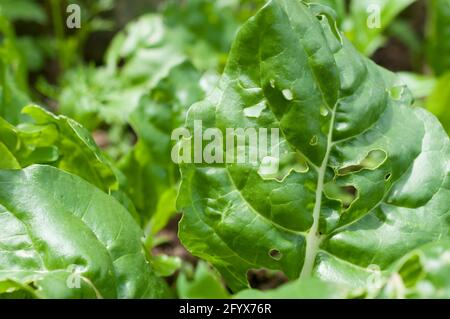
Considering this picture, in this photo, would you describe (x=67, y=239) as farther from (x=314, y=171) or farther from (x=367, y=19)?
(x=367, y=19)

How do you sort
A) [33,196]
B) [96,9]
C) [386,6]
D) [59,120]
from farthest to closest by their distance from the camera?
[96,9] < [386,6] < [59,120] < [33,196]

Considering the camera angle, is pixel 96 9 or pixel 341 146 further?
pixel 96 9

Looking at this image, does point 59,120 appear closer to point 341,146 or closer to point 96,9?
point 341,146

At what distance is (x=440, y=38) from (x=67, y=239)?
1.45 metres

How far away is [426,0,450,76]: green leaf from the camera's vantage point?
201 centimetres

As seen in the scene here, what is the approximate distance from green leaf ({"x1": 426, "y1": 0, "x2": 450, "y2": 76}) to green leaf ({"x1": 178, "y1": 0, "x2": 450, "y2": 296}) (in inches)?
41.1

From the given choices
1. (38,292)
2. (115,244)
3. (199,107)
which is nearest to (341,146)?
(199,107)

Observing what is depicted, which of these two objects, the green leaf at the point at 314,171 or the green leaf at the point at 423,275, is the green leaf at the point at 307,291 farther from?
the green leaf at the point at 314,171

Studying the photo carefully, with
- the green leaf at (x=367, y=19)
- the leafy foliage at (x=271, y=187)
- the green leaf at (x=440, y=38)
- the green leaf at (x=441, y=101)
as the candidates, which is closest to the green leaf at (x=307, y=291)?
the leafy foliage at (x=271, y=187)

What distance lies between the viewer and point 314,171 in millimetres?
1065

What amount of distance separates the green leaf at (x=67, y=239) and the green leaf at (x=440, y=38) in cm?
132

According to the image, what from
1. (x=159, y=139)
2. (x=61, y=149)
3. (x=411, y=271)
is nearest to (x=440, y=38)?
(x=159, y=139)

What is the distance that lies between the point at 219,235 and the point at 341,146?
22 centimetres

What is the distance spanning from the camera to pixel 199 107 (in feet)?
3.37
